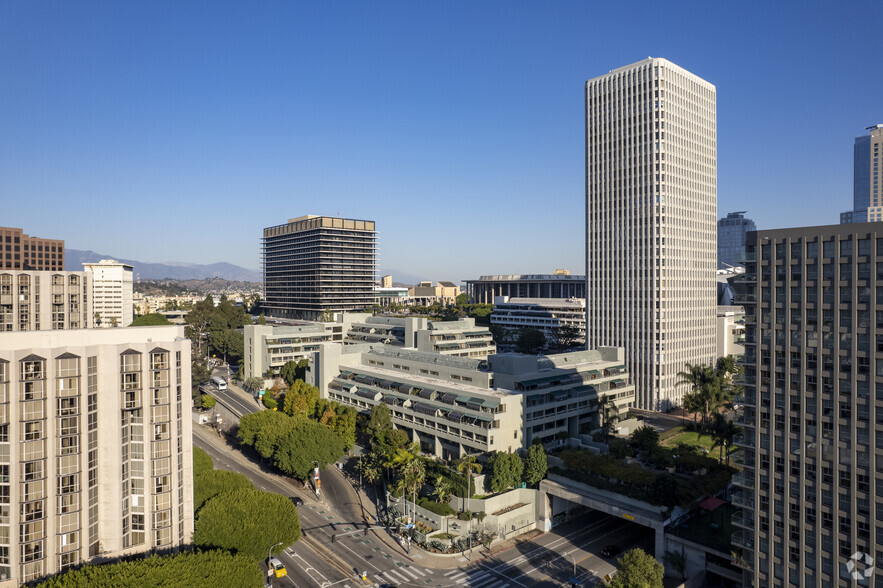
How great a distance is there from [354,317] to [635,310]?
92.1 m

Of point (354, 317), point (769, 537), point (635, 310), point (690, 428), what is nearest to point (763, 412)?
point (769, 537)

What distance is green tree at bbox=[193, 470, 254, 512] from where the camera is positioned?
7250 centimetres

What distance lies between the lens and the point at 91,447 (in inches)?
2176

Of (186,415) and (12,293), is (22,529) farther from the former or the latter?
(12,293)

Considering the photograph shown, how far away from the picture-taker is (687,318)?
147 meters

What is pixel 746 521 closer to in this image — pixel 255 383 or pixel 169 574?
pixel 169 574

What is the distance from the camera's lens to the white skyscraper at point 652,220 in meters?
140

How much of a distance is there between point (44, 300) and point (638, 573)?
115940 millimetres

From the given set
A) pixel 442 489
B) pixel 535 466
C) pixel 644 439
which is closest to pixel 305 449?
pixel 442 489

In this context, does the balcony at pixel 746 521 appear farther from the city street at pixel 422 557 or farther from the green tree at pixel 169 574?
the green tree at pixel 169 574

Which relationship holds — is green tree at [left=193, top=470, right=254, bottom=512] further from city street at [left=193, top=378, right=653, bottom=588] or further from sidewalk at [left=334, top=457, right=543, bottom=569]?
sidewalk at [left=334, top=457, right=543, bottom=569]

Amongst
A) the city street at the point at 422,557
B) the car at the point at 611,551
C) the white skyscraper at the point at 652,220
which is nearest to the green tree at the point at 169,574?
the city street at the point at 422,557

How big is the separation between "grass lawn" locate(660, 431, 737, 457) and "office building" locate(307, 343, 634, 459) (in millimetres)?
13267

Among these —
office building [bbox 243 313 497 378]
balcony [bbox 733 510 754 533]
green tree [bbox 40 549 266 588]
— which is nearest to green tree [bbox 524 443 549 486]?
balcony [bbox 733 510 754 533]
